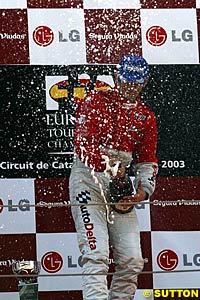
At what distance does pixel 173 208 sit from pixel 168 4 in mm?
468

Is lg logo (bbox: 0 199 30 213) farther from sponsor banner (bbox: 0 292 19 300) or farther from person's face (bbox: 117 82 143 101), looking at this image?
person's face (bbox: 117 82 143 101)

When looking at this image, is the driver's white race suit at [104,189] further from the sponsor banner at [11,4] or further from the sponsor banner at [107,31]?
the sponsor banner at [11,4]

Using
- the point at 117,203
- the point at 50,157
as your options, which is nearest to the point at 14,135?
the point at 50,157

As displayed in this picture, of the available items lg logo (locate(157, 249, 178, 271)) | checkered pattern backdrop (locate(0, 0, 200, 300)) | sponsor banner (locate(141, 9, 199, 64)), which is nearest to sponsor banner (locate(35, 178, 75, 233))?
checkered pattern backdrop (locate(0, 0, 200, 300))

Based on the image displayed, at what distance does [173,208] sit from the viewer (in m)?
3.12

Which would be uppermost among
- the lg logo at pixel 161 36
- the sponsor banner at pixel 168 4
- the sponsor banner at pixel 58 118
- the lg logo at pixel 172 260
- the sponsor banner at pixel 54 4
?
the sponsor banner at pixel 54 4

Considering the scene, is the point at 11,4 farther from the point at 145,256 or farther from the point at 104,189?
the point at 145,256

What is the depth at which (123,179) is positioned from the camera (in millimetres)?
3014

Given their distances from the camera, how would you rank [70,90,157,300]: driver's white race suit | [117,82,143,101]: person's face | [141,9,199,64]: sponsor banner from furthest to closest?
[141,9,199,64]: sponsor banner < [117,82,143,101]: person's face < [70,90,157,300]: driver's white race suit

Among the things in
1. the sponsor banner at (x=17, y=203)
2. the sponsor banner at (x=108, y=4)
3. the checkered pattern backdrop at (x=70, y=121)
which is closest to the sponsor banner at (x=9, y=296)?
→ the checkered pattern backdrop at (x=70, y=121)

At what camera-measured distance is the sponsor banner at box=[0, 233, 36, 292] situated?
3037 millimetres

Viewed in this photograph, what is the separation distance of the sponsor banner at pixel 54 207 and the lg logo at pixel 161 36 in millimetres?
382

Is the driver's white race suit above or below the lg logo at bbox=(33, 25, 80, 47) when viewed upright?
below

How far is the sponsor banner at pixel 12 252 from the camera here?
3.04 meters
